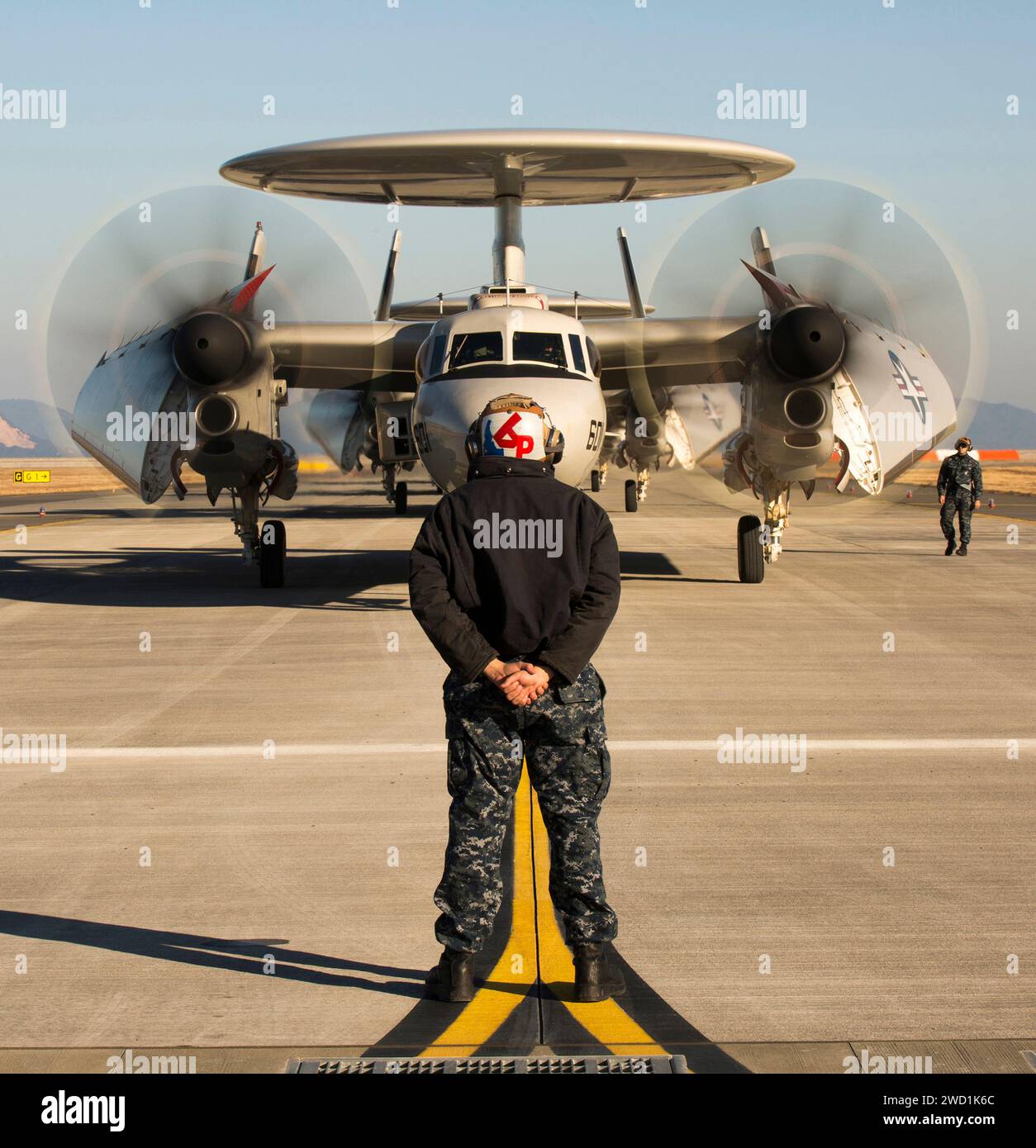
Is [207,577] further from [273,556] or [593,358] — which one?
[593,358]

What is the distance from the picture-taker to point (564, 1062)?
3.94 meters

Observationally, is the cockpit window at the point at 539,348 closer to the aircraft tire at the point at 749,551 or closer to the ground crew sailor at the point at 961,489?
the aircraft tire at the point at 749,551

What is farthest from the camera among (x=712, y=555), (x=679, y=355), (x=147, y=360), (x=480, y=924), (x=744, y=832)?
(x=712, y=555)

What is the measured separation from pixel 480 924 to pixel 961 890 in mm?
2277

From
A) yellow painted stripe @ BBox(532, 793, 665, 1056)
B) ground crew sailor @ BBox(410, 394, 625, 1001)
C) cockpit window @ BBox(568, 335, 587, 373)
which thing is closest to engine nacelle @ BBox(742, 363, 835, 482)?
cockpit window @ BBox(568, 335, 587, 373)

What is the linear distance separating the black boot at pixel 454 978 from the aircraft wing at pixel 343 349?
13.2 metres

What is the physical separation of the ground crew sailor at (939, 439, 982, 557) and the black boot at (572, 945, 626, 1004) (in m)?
16.9

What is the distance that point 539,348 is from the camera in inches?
529

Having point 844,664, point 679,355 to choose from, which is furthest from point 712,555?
point 844,664

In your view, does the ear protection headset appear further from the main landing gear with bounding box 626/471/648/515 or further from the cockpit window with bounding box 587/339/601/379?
the main landing gear with bounding box 626/471/648/515

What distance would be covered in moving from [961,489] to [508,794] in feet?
56.8

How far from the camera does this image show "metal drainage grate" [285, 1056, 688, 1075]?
3.85 m

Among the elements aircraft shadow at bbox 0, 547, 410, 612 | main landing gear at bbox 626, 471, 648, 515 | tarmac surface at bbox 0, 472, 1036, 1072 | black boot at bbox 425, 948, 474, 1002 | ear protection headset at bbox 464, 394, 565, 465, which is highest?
ear protection headset at bbox 464, 394, 565, 465
